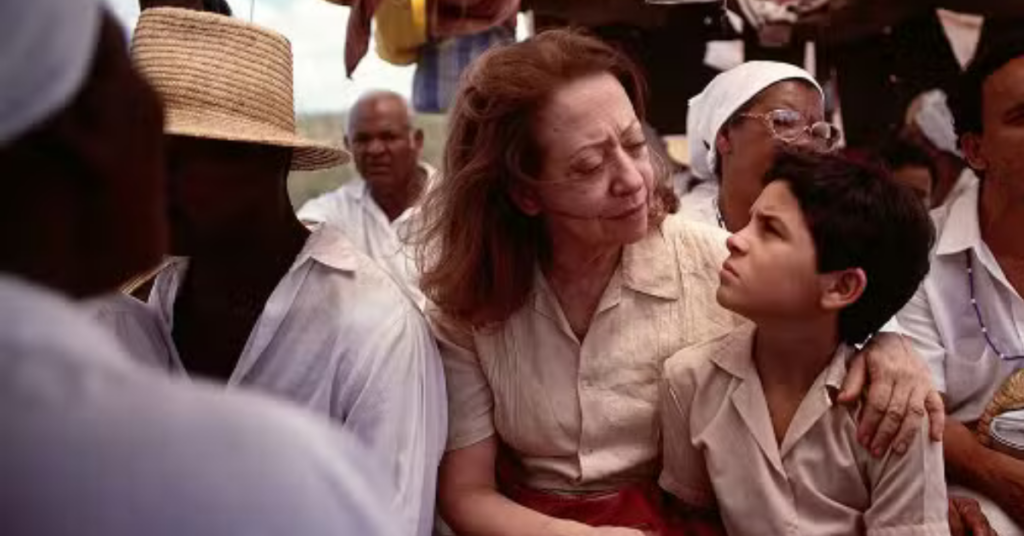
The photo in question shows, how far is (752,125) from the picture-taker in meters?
2.75

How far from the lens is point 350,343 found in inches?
73.1

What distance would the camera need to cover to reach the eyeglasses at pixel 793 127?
268 centimetres

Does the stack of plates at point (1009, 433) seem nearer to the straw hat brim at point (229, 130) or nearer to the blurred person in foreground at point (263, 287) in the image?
the blurred person in foreground at point (263, 287)

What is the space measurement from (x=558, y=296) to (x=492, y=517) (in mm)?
467

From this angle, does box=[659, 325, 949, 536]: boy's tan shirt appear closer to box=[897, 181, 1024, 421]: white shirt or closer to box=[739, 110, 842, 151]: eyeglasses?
box=[897, 181, 1024, 421]: white shirt

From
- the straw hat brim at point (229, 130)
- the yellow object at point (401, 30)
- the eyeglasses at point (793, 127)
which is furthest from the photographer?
the yellow object at point (401, 30)

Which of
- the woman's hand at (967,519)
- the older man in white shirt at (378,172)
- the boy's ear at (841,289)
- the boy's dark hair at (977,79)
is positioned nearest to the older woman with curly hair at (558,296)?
the boy's ear at (841,289)

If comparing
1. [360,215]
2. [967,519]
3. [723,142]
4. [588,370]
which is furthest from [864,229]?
[360,215]

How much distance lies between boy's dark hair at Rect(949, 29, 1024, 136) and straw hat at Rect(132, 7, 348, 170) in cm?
170

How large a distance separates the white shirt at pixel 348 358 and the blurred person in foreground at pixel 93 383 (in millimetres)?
1089

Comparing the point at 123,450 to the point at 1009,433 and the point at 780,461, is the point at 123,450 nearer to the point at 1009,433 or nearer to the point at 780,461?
the point at 780,461

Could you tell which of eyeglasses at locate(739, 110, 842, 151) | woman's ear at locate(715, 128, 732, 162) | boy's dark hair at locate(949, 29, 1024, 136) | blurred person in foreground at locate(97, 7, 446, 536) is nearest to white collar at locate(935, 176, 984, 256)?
boy's dark hair at locate(949, 29, 1024, 136)

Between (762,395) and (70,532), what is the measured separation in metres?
1.44

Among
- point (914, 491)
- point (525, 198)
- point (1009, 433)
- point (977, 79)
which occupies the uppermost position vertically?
point (977, 79)
